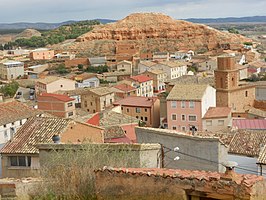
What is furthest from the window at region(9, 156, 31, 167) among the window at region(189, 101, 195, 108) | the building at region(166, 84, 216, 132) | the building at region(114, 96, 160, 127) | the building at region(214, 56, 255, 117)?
the building at region(114, 96, 160, 127)

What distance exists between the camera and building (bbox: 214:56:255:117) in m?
47.0

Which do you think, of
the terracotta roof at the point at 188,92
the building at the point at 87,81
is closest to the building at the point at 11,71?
the building at the point at 87,81

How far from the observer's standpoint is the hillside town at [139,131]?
953 cm

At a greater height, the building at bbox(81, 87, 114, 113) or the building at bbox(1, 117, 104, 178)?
the building at bbox(1, 117, 104, 178)

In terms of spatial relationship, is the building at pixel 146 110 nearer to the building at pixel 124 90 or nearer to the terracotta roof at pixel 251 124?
the building at pixel 124 90

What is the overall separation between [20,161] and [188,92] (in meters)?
29.3

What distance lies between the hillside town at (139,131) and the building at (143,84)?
0.17m

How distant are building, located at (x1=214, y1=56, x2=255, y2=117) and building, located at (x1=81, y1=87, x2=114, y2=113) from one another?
594 inches

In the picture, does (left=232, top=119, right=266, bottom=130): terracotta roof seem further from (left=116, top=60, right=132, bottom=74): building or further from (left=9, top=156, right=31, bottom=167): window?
(left=116, top=60, right=132, bottom=74): building

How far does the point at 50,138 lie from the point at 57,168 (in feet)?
17.1

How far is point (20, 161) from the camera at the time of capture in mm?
16312

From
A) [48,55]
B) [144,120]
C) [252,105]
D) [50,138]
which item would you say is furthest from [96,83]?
[50,138]

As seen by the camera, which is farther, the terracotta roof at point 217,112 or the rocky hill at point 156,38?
the rocky hill at point 156,38

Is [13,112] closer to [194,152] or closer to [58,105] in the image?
[58,105]
